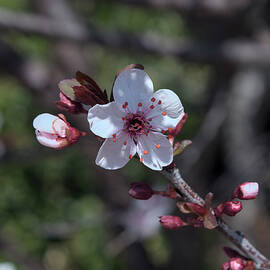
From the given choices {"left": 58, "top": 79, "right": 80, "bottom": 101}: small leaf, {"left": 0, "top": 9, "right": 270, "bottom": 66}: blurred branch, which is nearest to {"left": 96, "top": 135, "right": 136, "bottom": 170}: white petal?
{"left": 58, "top": 79, "right": 80, "bottom": 101}: small leaf


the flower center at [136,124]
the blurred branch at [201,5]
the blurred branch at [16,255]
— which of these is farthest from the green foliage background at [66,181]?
the flower center at [136,124]

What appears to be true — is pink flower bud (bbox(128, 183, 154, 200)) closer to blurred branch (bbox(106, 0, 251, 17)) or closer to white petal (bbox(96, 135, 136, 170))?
white petal (bbox(96, 135, 136, 170))

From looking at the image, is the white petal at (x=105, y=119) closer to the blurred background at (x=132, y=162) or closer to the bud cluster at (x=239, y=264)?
the bud cluster at (x=239, y=264)

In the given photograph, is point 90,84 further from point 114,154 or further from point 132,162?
point 132,162

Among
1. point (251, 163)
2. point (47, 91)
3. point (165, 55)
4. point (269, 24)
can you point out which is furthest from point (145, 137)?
point (251, 163)

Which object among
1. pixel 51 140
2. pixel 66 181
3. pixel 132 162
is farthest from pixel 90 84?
pixel 66 181

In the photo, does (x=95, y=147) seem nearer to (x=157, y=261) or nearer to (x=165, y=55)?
(x=165, y=55)
